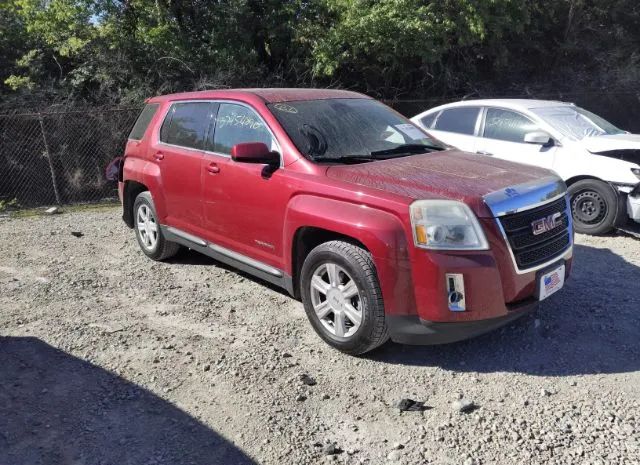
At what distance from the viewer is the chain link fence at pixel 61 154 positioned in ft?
33.6

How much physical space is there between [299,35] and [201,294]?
8.88 metres

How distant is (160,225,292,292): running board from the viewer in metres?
4.31

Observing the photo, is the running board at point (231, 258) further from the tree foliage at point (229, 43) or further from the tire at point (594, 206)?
the tree foliage at point (229, 43)

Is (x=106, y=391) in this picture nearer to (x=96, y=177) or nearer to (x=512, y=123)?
(x=512, y=123)

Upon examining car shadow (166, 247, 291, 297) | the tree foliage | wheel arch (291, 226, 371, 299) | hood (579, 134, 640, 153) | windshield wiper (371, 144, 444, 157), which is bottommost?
car shadow (166, 247, 291, 297)

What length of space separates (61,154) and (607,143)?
9.36 m

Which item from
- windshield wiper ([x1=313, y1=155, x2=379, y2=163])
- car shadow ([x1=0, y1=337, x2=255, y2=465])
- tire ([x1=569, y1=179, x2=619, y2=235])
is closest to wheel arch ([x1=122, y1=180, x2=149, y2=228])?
car shadow ([x1=0, y1=337, x2=255, y2=465])

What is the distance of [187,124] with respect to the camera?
→ 526 centimetres

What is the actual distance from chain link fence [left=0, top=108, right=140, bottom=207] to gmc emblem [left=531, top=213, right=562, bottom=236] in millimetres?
8734

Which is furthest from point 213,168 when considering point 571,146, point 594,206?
point 594,206

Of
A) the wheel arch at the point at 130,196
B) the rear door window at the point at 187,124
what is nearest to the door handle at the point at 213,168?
the rear door window at the point at 187,124

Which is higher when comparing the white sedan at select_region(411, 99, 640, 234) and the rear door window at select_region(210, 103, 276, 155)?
the rear door window at select_region(210, 103, 276, 155)

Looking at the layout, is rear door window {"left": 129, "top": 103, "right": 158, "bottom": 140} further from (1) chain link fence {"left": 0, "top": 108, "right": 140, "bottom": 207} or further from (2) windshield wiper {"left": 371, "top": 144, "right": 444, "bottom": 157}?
(1) chain link fence {"left": 0, "top": 108, "right": 140, "bottom": 207}

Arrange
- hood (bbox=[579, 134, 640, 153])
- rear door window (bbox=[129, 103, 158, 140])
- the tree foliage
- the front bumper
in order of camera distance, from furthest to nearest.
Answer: the tree foliage → hood (bbox=[579, 134, 640, 153]) → the front bumper → rear door window (bbox=[129, 103, 158, 140])
